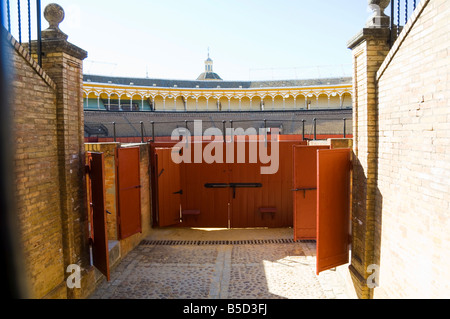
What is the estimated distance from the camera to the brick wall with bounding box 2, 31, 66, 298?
445cm

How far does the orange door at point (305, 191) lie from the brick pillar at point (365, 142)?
6.64 ft

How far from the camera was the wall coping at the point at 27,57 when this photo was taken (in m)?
4.21

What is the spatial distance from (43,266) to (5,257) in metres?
0.85

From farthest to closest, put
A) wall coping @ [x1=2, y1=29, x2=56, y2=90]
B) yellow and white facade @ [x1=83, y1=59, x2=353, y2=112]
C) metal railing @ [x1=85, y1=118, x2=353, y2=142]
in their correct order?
yellow and white facade @ [x1=83, y1=59, x2=353, y2=112]
metal railing @ [x1=85, y1=118, x2=353, y2=142]
wall coping @ [x1=2, y1=29, x2=56, y2=90]

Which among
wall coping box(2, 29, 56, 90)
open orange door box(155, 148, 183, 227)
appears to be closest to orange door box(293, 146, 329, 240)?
open orange door box(155, 148, 183, 227)

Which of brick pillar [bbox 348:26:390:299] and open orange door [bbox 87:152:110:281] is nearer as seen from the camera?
brick pillar [bbox 348:26:390:299]

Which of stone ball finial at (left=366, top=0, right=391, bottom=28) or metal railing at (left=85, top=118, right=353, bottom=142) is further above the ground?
stone ball finial at (left=366, top=0, right=391, bottom=28)

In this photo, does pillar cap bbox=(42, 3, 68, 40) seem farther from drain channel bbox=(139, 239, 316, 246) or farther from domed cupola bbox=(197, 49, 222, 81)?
domed cupola bbox=(197, 49, 222, 81)

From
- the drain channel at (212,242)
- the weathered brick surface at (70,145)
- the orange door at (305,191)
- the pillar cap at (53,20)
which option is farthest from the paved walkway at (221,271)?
the pillar cap at (53,20)

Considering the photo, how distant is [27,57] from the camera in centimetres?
459

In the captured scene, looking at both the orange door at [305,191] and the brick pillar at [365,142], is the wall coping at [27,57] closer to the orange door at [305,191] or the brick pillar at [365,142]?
the brick pillar at [365,142]

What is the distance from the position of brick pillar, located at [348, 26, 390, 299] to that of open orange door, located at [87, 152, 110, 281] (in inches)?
174

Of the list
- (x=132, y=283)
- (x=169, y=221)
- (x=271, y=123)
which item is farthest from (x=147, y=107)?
(x=132, y=283)

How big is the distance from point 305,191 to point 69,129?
17.2ft
